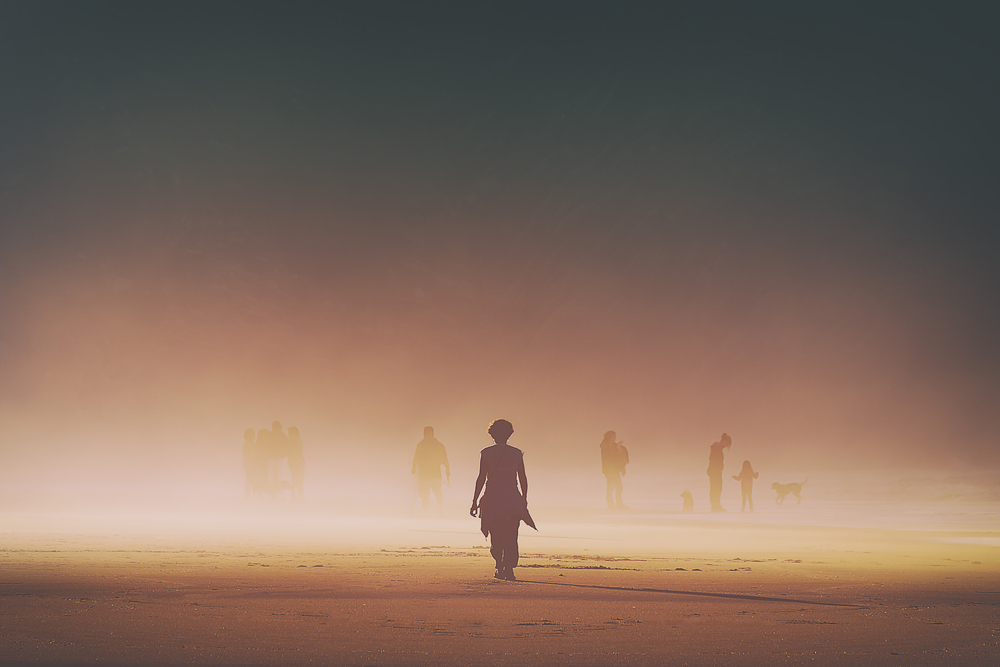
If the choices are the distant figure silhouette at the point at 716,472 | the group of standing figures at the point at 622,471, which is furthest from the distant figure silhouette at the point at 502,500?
the distant figure silhouette at the point at 716,472

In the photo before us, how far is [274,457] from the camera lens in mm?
36875

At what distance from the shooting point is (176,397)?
123 metres

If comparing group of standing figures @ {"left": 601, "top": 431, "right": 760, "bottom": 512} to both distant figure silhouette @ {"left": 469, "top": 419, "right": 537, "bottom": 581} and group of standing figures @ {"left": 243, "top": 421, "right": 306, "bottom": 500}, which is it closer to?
group of standing figures @ {"left": 243, "top": 421, "right": 306, "bottom": 500}

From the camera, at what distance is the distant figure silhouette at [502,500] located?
12695 mm

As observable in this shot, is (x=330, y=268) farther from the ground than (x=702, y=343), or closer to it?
farther from the ground

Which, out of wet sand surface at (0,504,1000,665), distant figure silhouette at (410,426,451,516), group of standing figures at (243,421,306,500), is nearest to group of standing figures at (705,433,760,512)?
distant figure silhouette at (410,426,451,516)

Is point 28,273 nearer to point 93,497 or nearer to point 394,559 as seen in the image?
point 93,497

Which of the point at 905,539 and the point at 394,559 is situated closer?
the point at 394,559

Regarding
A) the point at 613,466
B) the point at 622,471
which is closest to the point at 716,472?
the point at 622,471

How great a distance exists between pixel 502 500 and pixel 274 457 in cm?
2526

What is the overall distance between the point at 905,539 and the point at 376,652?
15.4m

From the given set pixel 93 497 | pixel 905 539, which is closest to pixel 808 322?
pixel 93 497

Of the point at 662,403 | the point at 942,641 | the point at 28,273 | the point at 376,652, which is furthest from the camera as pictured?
the point at 28,273

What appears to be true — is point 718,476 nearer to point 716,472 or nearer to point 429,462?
point 716,472
